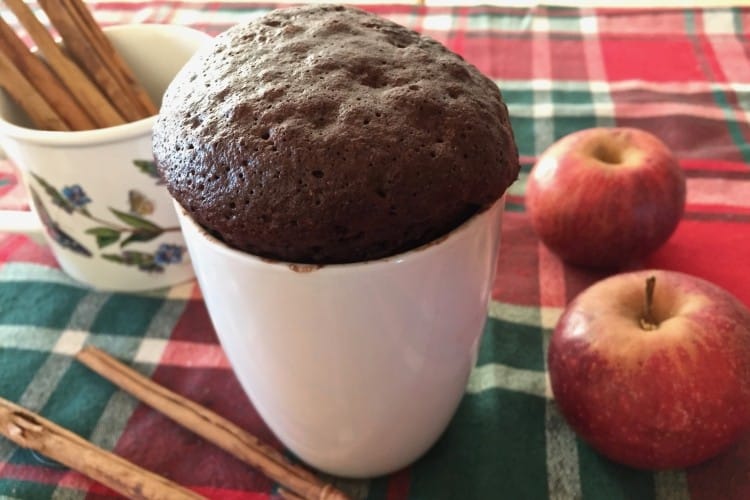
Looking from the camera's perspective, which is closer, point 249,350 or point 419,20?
point 249,350

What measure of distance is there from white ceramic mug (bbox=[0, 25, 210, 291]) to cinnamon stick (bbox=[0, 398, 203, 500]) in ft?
0.55

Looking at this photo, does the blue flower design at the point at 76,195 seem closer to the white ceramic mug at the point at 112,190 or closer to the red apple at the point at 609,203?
the white ceramic mug at the point at 112,190

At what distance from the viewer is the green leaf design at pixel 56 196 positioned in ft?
2.09

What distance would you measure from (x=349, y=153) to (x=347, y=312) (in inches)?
3.6

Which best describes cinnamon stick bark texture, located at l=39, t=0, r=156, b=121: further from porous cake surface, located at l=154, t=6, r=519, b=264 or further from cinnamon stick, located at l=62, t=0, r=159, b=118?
porous cake surface, located at l=154, t=6, r=519, b=264

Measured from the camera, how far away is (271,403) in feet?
1.64

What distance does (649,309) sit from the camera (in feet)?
1.83

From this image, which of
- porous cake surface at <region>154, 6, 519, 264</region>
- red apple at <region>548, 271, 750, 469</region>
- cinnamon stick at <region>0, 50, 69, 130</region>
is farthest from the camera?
cinnamon stick at <region>0, 50, 69, 130</region>

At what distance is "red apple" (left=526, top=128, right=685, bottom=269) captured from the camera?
686 millimetres

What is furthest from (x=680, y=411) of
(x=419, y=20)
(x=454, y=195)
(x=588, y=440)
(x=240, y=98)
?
(x=419, y=20)

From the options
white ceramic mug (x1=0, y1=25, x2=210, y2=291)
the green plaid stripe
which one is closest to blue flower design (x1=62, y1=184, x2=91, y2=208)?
white ceramic mug (x1=0, y1=25, x2=210, y2=291)

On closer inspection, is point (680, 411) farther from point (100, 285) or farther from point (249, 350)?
point (100, 285)

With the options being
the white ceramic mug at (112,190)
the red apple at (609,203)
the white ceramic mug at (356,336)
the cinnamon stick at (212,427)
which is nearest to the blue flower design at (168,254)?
the white ceramic mug at (112,190)

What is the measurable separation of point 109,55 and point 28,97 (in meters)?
0.09
